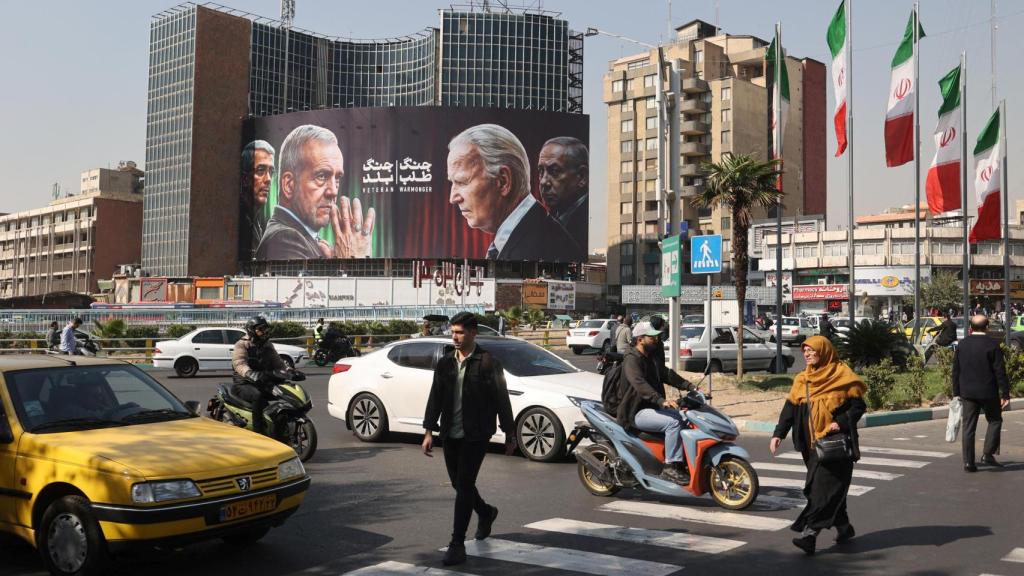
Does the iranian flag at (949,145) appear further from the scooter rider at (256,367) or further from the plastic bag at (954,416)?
the scooter rider at (256,367)

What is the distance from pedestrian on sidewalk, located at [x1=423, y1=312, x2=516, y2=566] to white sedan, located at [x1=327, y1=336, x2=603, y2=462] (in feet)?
12.8

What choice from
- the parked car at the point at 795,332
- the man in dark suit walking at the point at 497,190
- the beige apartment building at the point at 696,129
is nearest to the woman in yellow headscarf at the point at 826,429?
the parked car at the point at 795,332

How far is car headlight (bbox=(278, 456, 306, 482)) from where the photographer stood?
637 centimetres

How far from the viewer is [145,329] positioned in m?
35.1

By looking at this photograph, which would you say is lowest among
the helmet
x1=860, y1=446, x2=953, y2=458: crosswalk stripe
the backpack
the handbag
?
x1=860, y1=446, x2=953, y2=458: crosswalk stripe

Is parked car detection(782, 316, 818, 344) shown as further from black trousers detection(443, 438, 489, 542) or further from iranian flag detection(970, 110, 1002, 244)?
black trousers detection(443, 438, 489, 542)

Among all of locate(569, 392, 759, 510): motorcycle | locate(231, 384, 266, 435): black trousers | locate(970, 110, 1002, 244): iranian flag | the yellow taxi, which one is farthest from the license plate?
locate(970, 110, 1002, 244): iranian flag

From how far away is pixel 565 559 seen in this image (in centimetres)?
633

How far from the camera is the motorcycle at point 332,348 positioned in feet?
102

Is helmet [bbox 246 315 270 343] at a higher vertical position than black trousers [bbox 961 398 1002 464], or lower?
higher

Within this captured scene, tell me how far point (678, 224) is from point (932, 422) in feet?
18.0

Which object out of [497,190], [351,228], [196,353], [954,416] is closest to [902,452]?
[954,416]

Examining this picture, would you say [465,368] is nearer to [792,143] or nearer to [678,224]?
[678,224]

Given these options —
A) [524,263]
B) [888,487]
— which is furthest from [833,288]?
[888,487]
